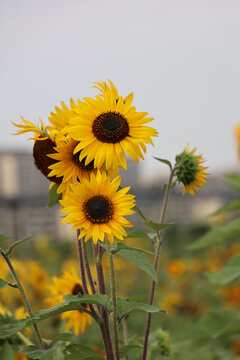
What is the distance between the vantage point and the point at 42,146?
2.31 ft

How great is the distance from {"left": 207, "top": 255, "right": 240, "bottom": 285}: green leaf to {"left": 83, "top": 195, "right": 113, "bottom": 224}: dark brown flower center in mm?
773

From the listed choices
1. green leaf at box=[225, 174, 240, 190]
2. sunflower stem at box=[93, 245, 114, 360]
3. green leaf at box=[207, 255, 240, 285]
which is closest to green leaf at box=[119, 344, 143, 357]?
sunflower stem at box=[93, 245, 114, 360]

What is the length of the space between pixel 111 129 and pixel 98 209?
0.12 meters

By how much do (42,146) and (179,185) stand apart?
0.26 m

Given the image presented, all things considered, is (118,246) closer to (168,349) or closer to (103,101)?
(103,101)

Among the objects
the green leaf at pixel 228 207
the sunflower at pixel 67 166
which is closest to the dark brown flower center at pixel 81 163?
the sunflower at pixel 67 166

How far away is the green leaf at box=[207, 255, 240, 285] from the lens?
134cm

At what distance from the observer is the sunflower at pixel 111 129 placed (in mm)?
672

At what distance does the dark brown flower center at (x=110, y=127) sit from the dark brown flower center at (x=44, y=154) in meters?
0.08

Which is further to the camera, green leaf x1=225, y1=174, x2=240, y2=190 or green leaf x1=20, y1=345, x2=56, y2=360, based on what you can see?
green leaf x1=225, y1=174, x2=240, y2=190

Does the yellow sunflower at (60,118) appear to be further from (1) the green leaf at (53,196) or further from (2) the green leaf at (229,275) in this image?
(2) the green leaf at (229,275)

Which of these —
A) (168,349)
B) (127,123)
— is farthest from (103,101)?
(168,349)

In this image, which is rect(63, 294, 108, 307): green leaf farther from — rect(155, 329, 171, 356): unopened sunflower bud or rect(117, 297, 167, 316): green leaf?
rect(155, 329, 171, 356): unopened sunflower bud

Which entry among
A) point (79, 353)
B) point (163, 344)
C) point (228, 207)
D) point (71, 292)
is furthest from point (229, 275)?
point (79, 353)
